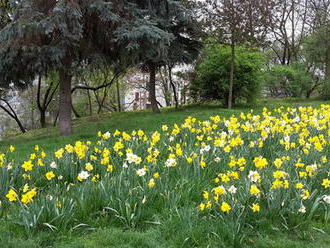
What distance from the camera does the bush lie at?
43.2ft

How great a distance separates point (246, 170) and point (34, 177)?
8.41ft

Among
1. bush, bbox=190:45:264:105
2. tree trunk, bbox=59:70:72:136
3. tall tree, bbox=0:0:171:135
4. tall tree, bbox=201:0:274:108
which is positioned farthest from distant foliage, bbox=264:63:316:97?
tree trunk, bbox=59:70:72:136

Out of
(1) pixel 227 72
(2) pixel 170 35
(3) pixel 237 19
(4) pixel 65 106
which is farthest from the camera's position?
(1) pixel 227 72

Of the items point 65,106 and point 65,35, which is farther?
point 65,106

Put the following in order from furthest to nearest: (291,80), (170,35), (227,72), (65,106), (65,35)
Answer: (291,80), (227,72), (65,106), (170,35), (65,35)

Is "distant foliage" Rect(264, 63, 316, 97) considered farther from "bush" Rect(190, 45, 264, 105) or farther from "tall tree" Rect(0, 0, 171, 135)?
"tall tree" Rect(0, 0, 171, 135)

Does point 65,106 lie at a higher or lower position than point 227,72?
lower

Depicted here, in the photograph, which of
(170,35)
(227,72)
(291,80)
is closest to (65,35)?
(170,35)

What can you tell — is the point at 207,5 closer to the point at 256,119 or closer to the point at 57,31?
the point at 57,31

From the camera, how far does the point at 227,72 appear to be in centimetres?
1316

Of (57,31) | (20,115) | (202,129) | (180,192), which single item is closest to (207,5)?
(57,31)

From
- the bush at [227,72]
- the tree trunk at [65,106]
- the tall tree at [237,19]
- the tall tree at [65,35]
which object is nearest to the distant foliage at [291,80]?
the bush at [227,72]

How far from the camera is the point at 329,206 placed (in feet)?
11.8

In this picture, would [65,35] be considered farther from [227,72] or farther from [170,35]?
[227,72]
